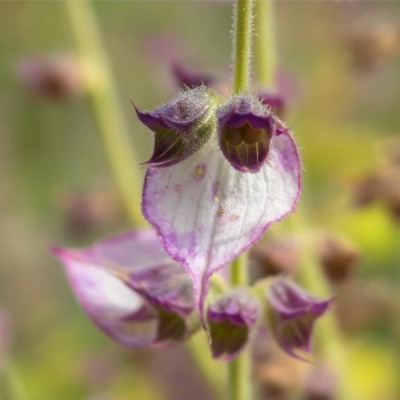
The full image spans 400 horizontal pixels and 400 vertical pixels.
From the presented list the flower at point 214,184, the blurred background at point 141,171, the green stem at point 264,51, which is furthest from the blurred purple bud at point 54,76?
the flower at point 214,184

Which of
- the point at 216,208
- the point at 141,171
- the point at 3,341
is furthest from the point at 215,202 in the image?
the point at 141,171

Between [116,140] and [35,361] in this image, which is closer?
[116,140]

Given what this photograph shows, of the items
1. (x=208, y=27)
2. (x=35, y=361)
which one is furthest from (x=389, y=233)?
(x=208, y=27)

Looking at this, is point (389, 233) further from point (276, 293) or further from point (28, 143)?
point (28, 143)

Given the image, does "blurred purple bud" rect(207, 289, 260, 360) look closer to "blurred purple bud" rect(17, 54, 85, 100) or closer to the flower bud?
the flower bud

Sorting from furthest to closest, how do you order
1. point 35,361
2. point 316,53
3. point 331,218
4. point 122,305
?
1. point 316,53
2. point 35,361
3. point 331,218
4. point 122,305

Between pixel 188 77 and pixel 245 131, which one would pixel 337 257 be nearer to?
pixel 188 77

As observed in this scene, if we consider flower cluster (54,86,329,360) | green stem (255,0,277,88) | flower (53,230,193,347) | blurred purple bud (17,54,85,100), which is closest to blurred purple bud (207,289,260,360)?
flower cluster (54,86,329,360)
